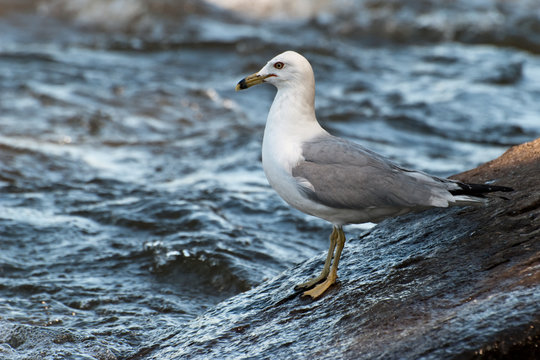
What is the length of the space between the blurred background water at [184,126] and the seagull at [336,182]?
1.15m

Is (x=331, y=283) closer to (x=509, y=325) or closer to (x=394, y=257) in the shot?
(x=394, y=257)

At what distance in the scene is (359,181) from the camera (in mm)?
3586

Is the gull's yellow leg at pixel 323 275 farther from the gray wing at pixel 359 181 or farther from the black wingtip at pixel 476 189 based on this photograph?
the black wingtip at pixel 476 189

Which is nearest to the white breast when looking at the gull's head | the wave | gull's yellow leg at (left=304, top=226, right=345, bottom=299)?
the gull's head

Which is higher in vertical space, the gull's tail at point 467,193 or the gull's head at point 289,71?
the gull's head at point 289,71

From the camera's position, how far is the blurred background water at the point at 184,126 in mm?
5145

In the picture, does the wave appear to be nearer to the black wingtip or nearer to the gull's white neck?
the gull's white neck

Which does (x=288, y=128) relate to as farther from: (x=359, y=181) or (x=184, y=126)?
(x=184, y=126)

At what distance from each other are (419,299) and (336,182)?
788mm

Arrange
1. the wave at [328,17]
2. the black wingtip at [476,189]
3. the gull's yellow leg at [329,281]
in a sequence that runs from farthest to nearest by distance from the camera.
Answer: the wave at [328,17] → the gull's yellow leg at [329,281] → the black wingtip at [476,189]

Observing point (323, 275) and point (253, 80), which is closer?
point (323, 275)

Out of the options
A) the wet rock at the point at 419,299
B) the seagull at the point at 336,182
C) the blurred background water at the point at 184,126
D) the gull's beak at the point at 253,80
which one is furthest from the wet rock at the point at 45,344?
the gull's beak at the point at 253,80

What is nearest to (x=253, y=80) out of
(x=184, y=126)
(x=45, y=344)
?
(x=45, y=344)

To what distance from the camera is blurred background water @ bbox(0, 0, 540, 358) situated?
5.14 m
